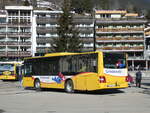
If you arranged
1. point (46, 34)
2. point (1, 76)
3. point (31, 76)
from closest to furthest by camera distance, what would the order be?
point (31, 76) → point (1, 76) → point (46, 34)

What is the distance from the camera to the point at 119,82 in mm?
21438

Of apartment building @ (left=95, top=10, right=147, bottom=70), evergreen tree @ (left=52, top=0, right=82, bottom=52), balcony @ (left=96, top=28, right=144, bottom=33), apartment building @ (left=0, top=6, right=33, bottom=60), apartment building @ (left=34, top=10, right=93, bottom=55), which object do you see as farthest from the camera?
balcony @ (left=96, top=28, right=144, bottom=33)

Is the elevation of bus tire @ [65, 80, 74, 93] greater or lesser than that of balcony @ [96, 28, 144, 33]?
lesser

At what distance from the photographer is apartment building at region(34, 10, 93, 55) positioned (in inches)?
3477

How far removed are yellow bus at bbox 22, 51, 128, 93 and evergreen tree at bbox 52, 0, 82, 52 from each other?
32314mm

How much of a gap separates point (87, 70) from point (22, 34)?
70.1 m

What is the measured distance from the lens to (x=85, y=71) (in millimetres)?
21312

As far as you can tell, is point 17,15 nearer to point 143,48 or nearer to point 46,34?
point 46,34

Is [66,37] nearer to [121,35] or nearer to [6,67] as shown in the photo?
[6,67]

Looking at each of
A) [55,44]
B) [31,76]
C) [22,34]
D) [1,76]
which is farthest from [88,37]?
[31,76]

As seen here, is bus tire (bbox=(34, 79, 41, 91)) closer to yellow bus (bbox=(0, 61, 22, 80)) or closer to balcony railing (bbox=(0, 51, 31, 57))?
yellow bus (bbox=(0, 61, 22, 80))

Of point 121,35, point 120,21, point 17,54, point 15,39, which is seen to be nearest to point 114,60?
point 17,54

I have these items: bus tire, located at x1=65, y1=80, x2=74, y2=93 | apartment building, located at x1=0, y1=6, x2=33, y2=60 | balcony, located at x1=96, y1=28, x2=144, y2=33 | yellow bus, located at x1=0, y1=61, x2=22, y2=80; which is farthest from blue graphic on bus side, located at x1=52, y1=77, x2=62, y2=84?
balcony, located at x1=96, y1=28, x2=144, y2=33

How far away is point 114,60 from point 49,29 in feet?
224
